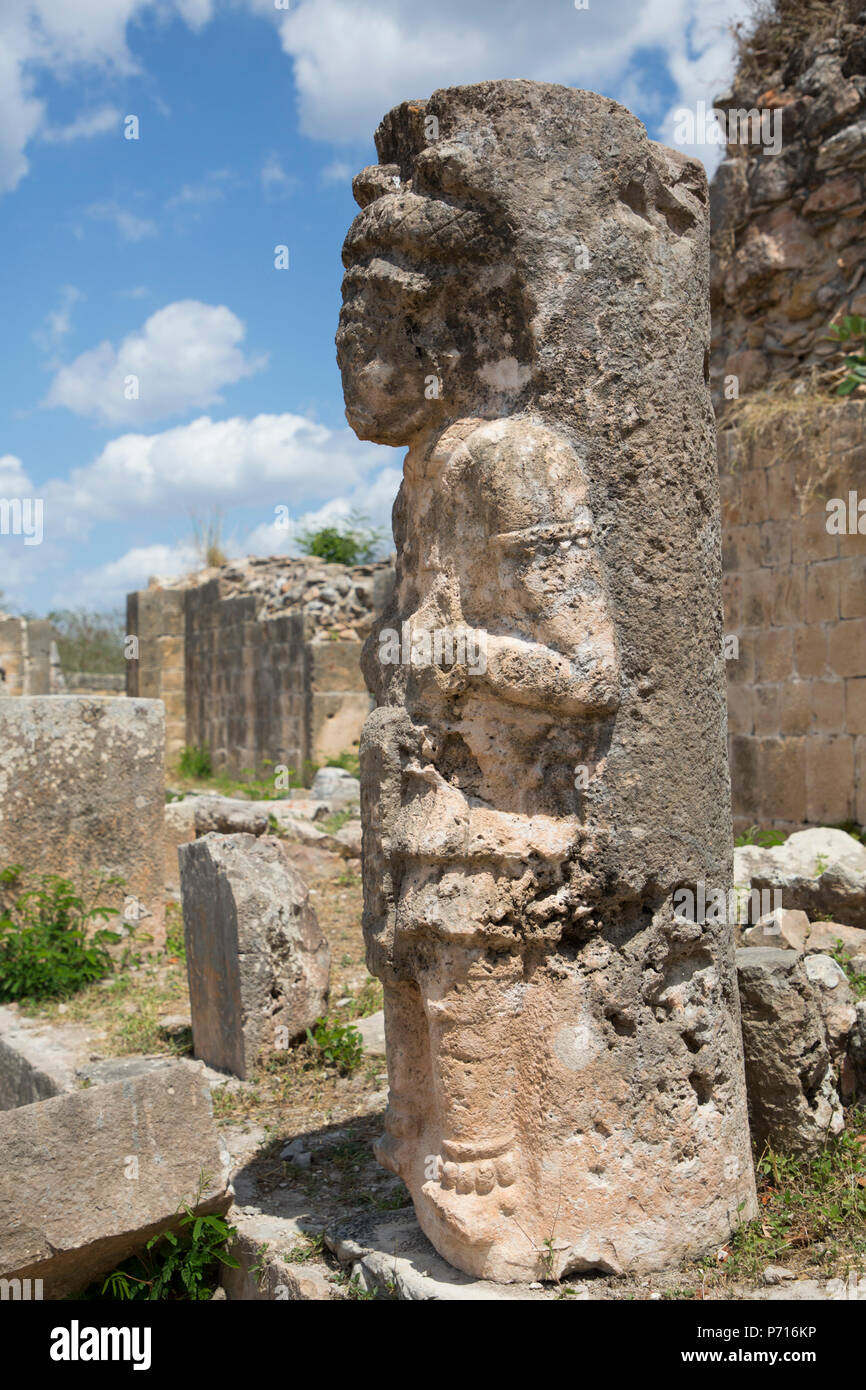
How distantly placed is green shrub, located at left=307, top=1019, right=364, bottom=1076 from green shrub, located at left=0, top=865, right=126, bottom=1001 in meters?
1.87

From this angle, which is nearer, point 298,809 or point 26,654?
point 298,809

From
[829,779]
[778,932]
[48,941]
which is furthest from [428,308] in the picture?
[829,779]

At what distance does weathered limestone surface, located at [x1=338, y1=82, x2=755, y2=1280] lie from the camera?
2760 millimetres

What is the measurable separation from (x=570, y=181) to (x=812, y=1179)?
2.56 metres

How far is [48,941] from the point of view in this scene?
639 cm

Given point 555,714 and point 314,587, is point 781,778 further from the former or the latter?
point 314,587

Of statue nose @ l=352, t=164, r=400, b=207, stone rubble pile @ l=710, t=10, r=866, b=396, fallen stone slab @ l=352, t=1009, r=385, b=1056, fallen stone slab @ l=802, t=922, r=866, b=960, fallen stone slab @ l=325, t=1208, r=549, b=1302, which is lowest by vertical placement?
fallen stone slab @ l=352, t=1009, r=385, b=1056

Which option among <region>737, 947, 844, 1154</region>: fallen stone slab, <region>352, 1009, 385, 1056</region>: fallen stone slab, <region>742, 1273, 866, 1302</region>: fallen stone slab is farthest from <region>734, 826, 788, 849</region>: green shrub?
<region>742, 1273, 866, 1302</region>: fallen stone slab

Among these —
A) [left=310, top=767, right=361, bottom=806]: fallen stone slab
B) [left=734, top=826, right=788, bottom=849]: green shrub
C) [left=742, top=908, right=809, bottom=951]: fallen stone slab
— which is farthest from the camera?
[left=310, top=767, right=361, bottom=806]: fallen stone slab

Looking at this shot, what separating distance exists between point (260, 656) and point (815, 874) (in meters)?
9.42

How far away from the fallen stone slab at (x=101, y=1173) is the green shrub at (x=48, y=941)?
321 centimetres

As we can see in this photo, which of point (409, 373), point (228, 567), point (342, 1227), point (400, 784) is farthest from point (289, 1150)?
point (228, 567)

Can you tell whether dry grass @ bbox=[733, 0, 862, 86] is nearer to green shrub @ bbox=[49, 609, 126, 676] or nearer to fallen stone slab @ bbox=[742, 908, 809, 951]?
fallen stone slab @ bbox=[742, 908, 809, 951]

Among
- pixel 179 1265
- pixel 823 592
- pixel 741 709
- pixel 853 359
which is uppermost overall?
pixel 853 359
